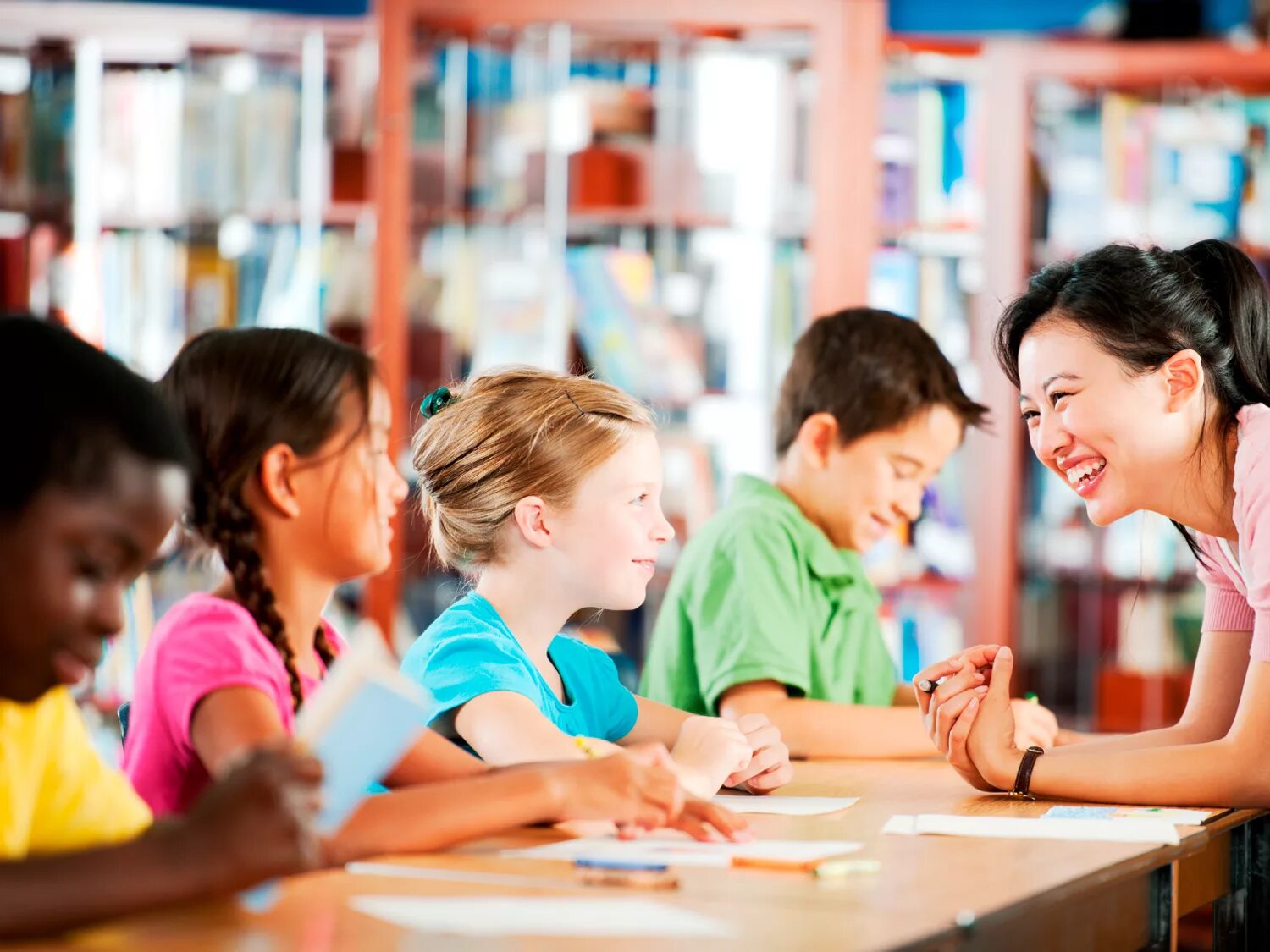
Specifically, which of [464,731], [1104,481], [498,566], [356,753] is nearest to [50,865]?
[356,753]

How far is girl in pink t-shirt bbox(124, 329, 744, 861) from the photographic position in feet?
4.26

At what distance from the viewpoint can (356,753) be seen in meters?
1.07

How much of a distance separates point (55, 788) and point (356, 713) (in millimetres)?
246

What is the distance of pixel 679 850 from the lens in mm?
1354

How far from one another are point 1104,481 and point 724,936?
1035mm

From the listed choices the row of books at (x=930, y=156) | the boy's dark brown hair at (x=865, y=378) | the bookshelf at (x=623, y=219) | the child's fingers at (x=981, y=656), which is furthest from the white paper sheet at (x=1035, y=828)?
the row of books at (x=930, y=156)

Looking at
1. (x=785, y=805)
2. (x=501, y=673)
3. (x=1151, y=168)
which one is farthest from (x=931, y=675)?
(x=1151, y=168)

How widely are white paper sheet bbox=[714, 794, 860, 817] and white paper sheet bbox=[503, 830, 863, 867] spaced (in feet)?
0.59

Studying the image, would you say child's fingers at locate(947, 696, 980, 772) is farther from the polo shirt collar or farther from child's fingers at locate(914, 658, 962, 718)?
the polo shirt collar

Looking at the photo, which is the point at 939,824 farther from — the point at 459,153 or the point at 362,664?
the point at 459,153

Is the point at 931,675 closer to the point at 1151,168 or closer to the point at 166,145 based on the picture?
the point at 1151,168

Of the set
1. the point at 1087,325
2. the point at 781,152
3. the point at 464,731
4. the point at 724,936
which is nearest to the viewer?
the point at 724,936

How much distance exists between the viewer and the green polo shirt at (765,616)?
220 centimetres

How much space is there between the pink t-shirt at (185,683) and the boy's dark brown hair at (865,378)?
4.10ft
